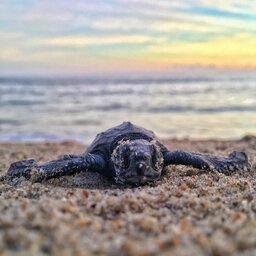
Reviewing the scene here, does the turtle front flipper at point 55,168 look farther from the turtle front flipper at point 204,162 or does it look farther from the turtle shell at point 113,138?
the turtle front flipper at point 204,162

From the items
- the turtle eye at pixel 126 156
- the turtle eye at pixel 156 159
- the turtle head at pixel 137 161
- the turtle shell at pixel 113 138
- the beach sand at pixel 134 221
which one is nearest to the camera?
the beach sand at pixel 134 221

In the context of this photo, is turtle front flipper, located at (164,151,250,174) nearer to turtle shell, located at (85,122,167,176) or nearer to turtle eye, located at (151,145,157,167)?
turtle shell, located at (85,122,167,176)

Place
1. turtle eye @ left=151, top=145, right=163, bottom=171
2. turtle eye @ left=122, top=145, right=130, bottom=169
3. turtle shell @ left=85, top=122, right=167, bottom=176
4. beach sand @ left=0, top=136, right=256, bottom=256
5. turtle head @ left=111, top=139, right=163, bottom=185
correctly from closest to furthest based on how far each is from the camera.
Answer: beach sand @ left=0, top=136, right=256, bottom=256
turtle head @ left=111, top=139, right=163, bottom=185
turtle eye @ left=122, top=145, right=130, bottom=169
turtle eye @ left=151, top=145, right=163, bottom=171
turtle shell @ left=85, top=122, right=167, bottom=176

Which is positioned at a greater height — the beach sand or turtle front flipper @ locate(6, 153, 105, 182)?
the beach sand

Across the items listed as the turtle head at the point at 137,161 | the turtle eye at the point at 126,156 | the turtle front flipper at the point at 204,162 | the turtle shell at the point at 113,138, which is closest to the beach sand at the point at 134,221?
the turtle head at the point at 137,161

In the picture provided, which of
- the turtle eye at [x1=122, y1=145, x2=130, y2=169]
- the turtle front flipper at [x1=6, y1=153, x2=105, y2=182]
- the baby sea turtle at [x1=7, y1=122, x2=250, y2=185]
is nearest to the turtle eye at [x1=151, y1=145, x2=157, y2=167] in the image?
the baby sea turtle at [x1=7, y1=122, x2=250, y2=185]

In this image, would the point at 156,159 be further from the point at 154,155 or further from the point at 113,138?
the point at 113,138
